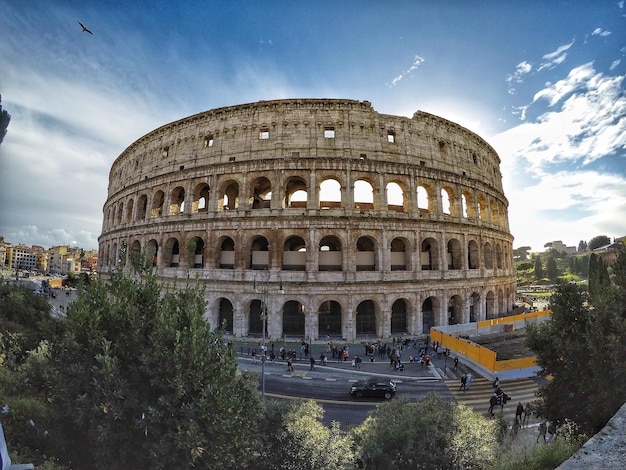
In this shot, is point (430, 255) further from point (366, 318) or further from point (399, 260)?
point (366, 318)

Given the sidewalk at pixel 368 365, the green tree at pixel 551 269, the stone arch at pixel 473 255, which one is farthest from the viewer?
the green tree at pixel 551 269

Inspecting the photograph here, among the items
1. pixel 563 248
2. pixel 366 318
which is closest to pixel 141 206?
pixel 366 318

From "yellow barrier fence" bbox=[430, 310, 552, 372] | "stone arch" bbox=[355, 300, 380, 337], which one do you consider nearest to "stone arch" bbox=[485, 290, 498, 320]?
"yellow barrier fence" bbox=[430, 310, 552, 372]

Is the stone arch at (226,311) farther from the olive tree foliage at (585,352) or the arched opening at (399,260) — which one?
the olive tree foliage at (585,352)

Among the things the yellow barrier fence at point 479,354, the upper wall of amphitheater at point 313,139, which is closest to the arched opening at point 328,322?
the yellow barrier fence at point 479,354

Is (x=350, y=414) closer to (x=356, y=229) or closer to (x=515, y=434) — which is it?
(x=515, y=434)

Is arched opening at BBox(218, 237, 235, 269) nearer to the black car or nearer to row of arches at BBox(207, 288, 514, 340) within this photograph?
row of arches at BBox(207, 288, 514, 340)
